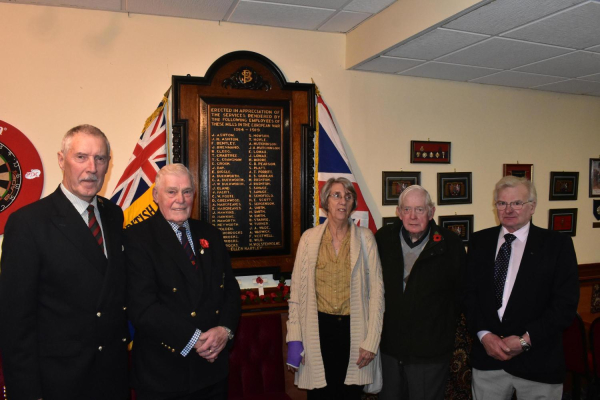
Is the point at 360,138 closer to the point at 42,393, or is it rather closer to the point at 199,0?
the point at 199,0

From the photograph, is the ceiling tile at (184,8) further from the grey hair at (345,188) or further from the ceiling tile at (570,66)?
the ceiling tile at (570,66)

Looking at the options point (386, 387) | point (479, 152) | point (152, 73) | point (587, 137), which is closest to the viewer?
point (386, 387)

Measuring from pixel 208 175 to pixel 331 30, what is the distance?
1.52m

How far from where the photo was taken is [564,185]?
192 inches

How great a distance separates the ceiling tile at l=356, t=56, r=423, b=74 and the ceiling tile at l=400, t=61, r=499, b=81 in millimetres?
112

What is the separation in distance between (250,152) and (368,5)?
1317 mm

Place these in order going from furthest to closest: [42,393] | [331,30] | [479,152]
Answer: [479,152], [331,30], [42,393]

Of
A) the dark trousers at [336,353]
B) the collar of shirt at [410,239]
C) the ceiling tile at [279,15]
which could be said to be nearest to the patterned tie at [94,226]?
the dark trousers at [336,353]

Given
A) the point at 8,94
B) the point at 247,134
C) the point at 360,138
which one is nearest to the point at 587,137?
Result: the point at 360,138

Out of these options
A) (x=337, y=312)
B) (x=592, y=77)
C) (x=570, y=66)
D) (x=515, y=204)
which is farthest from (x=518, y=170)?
(x=337, y=312)

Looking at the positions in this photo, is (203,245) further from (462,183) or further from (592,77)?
(592,77)

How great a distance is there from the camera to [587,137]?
198 inches

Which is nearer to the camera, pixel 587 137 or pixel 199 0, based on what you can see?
pixel 199 0

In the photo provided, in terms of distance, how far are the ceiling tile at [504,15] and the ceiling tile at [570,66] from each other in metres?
0.92
